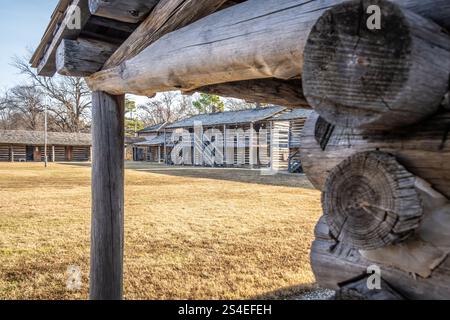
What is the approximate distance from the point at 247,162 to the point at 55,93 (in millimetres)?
41818

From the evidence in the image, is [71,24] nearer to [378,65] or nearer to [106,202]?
[106,202]

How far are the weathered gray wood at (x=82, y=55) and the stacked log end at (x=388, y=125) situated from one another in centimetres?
234

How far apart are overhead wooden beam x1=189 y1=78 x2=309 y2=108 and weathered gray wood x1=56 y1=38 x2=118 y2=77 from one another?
95 centimetres

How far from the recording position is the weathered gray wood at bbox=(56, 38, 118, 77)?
2871mm

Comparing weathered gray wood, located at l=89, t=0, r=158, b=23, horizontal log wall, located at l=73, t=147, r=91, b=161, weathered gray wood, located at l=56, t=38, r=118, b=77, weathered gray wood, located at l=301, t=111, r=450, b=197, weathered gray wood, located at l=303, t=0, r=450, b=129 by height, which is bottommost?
horizontal log wall, located at l=73, t=147, r=91, b=161

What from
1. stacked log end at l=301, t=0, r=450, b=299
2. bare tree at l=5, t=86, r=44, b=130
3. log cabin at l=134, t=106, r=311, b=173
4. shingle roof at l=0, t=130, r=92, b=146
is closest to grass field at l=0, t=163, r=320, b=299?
stacked log end at l=301, t=0, r=450, b=299

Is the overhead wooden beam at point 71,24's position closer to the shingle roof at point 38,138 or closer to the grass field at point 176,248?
the grass field at point 176,248

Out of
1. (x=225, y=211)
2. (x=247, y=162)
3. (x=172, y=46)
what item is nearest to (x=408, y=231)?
(x=172, y=46)

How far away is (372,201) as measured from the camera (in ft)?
3.75

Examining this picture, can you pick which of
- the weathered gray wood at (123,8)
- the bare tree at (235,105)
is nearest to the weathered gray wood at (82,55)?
the weathered gray wood at (123,8)

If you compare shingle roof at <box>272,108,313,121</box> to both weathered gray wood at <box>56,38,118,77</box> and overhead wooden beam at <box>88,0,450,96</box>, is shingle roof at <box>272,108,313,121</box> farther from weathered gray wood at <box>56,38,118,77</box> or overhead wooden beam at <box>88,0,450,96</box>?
overhead wooden beam at <box>88,0,450,96</box>

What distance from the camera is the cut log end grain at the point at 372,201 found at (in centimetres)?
109

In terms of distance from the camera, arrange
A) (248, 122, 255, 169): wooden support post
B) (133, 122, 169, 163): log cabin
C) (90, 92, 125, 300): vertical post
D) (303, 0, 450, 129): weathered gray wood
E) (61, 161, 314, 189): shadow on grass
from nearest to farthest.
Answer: (303, 0, 450, 129): weathered gray wood → (90, 92, 125, 300): vertical post → (61, 161, 314, 189): shadow on grass → (248, 122, 255, 169): wooden support post → (133, 122, 169, 163): log cabin
